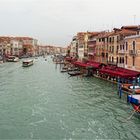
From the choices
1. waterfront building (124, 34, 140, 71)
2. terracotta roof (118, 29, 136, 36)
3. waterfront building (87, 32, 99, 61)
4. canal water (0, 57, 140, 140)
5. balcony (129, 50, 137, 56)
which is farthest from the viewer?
waterfront building (87, 32, 99, 61)

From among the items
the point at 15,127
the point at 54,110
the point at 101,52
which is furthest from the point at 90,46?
the point at 15,127

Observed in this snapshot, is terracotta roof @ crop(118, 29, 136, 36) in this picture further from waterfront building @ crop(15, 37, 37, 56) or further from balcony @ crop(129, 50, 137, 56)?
waterfront building @ crop(15, 37, 37, 56)

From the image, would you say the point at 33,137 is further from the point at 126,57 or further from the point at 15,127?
the point at 126,57

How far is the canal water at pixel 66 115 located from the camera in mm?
19141

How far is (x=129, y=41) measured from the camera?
132ft

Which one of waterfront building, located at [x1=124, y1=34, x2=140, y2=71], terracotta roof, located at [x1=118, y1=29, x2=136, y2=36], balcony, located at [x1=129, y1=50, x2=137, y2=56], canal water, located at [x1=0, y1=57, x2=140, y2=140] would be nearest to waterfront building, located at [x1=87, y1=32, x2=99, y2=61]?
terracotta roof, located at [x1=118, y1=29, x2=136, y2=36]

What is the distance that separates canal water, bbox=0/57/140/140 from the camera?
19141mm

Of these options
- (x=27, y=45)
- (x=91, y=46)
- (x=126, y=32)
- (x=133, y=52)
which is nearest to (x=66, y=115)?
(x=133, y=52)

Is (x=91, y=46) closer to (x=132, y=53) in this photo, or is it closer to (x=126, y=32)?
(x=126, y=32)

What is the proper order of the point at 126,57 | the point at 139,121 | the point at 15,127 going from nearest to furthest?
the point at 15,127
the point at 139,121
the point at 126,57

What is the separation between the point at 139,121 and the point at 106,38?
1258 inches

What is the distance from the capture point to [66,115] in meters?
23.5

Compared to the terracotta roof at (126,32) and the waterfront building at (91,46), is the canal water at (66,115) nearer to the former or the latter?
the terracotta roof at (126,32)

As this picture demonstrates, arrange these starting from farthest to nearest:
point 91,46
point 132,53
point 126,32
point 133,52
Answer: point 91,46 → point 126,32 → point 132,53 → point 133,52
